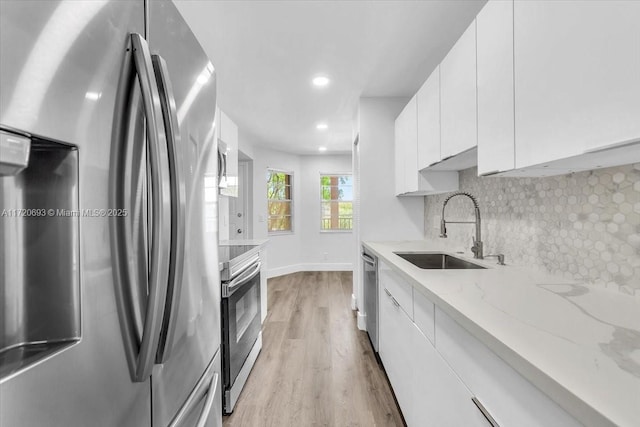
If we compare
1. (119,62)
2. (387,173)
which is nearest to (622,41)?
(119,62)

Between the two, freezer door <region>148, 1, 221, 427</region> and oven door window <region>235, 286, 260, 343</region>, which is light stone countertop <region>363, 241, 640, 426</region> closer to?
freezer door <region>148, 1, 221, 427</region>

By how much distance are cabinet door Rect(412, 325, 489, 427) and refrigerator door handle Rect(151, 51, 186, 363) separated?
84cm

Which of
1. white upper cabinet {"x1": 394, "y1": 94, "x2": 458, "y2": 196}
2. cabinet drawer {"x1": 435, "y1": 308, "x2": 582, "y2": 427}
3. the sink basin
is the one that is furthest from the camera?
white upper cabinet {"x1": 394, "y1": 94, "x2": 458, "y2": 196}

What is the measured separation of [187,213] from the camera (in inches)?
32.0

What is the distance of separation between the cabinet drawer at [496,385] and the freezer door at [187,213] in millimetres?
781

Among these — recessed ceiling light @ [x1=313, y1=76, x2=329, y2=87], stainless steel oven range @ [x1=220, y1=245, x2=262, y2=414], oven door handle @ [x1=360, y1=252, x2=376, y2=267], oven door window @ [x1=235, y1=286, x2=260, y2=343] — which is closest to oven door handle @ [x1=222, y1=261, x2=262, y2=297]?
stainless steel oven range @ [x1=220, y1=245, x2=262, y2=414]

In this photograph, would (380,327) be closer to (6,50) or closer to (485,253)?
(485,253)

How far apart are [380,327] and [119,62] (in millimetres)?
2315

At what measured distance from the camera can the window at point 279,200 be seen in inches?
235

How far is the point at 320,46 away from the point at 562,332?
7.21ft

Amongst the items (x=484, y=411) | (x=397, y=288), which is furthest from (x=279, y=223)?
(x=484, y=411)

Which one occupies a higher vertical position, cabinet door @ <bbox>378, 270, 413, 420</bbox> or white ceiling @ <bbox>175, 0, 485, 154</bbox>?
white ceiling @ <bbox>175, 0, 485, 154</bbox>

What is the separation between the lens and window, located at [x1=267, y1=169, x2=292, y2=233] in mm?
5957

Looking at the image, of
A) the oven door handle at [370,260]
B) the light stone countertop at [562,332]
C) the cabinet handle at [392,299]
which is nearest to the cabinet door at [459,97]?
the light stone countertop at [562,332]
